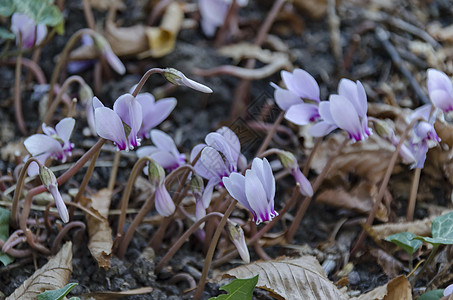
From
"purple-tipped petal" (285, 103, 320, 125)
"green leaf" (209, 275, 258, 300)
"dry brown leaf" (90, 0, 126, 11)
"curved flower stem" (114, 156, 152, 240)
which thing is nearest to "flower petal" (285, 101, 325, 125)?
"purple-tipped petal" (285, 103, 320, 125)

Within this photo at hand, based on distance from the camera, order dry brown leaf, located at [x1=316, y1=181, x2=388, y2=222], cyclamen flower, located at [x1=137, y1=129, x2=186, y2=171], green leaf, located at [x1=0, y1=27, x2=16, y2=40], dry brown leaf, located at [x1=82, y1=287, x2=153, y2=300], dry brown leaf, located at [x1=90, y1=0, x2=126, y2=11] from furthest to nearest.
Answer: dry brown leaf, located at [x1=90, y1=0, x2=126, y2=11], green leaf, located at [x1=0, y1=27, x2=16, y2=40], dry brown leaf, located at [x1=316, y1=181, x2=388, y2=222], cyclamen flower, located at [x1=137, y1=129, x2=186, y2=171], dry brown leaf, located at [x1=82, y1=287, x2=153, y2=300]

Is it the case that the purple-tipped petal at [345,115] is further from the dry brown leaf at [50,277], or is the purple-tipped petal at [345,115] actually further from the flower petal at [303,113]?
the dry brown leaf at [50,277]

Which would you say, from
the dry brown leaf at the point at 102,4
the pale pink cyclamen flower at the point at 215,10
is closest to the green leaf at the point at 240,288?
the pale pink cyclamen flower at the point at 215,10

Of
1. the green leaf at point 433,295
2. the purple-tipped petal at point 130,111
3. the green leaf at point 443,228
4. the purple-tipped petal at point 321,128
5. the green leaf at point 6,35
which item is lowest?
the green leaf at point 433,295

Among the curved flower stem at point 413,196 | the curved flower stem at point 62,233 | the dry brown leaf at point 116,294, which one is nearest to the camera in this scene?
the dry brown leaf at point 116,294

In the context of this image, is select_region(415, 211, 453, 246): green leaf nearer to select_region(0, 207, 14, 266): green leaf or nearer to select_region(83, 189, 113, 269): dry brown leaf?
select_region(83, 189, 113, 269): dry brown leaf

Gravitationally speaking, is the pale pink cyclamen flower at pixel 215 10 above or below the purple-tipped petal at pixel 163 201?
above

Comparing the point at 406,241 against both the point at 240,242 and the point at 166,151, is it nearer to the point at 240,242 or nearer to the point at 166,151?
the point at 240,242
